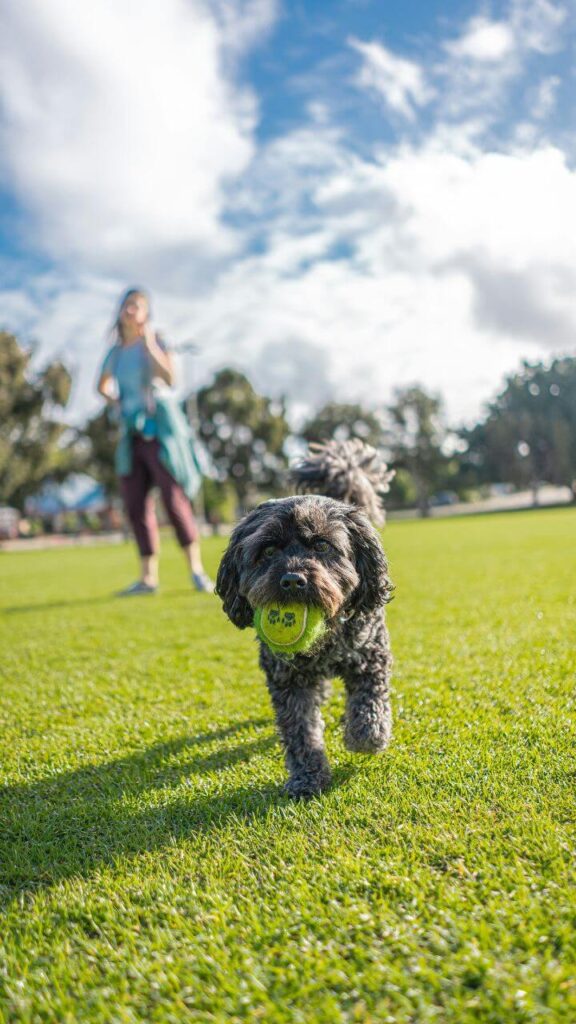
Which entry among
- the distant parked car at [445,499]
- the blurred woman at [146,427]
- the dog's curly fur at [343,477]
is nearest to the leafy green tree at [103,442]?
the blurred woman at [146,427]

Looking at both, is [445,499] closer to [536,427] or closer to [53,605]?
[536,427]

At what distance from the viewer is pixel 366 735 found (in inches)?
125

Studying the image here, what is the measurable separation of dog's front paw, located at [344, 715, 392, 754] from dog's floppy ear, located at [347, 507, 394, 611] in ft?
1.84

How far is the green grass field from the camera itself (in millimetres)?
1739

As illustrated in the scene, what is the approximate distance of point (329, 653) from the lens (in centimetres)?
334

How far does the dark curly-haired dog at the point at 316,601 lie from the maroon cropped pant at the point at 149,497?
19.3 ft

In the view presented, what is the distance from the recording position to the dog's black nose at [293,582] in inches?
119

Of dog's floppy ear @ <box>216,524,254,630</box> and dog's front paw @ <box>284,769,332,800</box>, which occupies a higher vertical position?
dog's floppy ear @ <box>216,524,254,630</box>

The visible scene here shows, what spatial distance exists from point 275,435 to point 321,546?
61510mm

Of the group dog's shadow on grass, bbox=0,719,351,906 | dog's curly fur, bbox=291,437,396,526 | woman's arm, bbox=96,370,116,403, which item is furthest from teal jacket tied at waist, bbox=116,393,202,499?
dog's shadow on grass, bbox=0,719,351,906

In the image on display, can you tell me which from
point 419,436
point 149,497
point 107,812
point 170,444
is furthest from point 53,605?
point 419,436

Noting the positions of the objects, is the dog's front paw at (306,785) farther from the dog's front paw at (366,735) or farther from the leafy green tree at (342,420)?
the leafy green tree at (342,420)

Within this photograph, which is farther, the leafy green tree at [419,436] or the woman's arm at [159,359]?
the leafy green tree at [419,436]

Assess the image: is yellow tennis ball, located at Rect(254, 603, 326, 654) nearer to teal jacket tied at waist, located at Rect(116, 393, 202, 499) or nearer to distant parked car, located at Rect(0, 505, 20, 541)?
teal jacket tied at waist, located at Rect(116, 393, 202, 499)
